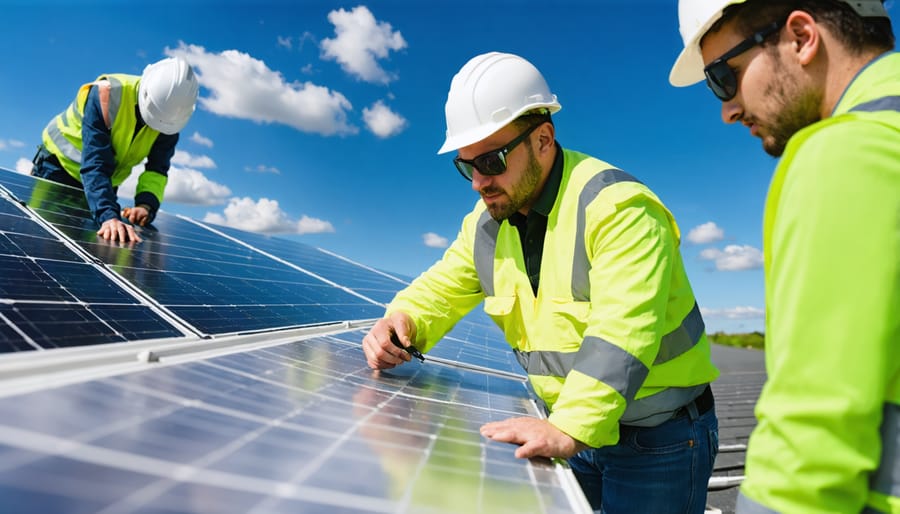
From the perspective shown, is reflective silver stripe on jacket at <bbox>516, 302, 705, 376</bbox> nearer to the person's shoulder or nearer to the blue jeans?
the blue jeans

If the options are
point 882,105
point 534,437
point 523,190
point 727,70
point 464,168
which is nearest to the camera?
point 882,105

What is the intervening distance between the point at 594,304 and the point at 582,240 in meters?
0.37

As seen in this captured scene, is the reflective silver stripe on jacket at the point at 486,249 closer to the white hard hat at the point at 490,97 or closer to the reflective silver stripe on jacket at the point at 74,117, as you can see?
the white hard hat at the point at 490,97

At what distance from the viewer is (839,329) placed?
95 centimetres

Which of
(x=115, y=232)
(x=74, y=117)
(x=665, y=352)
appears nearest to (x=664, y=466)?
(x=665, y=352)

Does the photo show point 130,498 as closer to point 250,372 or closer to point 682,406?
point 250,372

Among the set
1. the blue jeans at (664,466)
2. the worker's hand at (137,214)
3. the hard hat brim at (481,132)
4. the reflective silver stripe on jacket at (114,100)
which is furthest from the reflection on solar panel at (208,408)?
the worker's hand at (137,214)

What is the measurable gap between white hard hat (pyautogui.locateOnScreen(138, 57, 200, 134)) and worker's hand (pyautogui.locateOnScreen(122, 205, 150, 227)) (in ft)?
3.03

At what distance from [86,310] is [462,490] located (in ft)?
6.52

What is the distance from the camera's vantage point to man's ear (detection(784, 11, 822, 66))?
143 centimetres

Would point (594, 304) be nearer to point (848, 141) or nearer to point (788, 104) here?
point (788, 104)

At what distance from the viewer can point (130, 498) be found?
94cm

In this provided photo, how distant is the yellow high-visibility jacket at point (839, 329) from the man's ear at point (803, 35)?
486mm

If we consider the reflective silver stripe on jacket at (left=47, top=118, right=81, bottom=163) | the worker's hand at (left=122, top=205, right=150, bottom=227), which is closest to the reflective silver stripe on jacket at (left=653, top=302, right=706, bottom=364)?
the worker's hand at (left=122, top=205, right=150, bottom=227)
